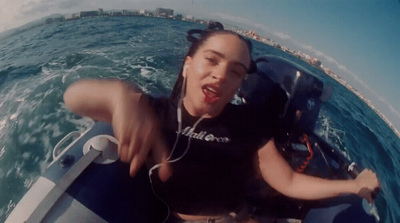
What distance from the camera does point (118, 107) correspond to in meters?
0.70

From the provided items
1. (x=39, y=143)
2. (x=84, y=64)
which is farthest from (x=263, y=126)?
(x=84, y=64)

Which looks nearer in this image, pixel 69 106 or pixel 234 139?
pixel 69 106

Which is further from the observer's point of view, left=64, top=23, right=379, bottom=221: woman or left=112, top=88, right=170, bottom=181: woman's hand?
left=64, top=23, right=379, bottom=221: woman

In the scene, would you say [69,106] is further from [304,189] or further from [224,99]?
[304,189]

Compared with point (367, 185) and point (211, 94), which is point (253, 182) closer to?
point (367, 185)

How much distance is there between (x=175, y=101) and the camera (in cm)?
104

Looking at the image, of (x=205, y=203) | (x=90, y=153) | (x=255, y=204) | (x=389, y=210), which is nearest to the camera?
(x=205, y=203)

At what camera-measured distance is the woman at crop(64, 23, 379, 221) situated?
880 millimetres

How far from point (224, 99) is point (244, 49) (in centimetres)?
23

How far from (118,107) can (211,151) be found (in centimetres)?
52

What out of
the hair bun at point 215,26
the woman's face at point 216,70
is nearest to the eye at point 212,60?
the woman's face at point 216,70

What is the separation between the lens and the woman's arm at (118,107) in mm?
688

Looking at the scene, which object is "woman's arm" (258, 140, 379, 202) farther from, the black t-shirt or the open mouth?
the open mouth

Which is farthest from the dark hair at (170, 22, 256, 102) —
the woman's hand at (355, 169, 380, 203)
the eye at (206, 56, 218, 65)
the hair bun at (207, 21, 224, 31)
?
the woman's hand at (355, 169, 380, 203)
